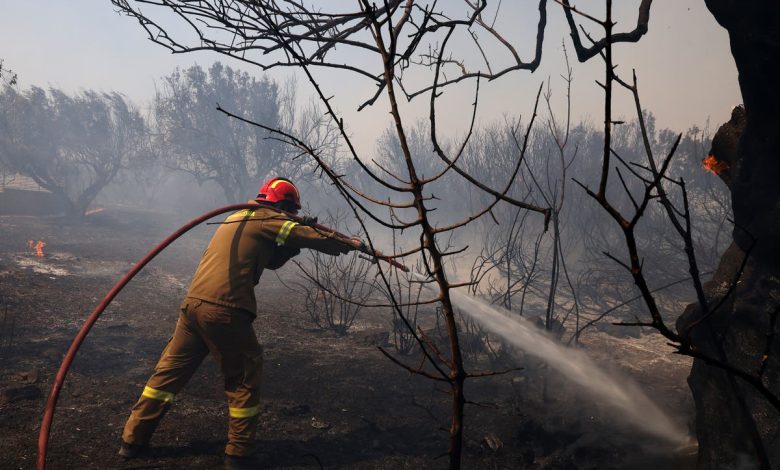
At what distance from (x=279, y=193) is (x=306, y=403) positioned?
1955 mm

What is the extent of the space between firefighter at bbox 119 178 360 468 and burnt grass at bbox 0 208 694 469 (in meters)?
0.23

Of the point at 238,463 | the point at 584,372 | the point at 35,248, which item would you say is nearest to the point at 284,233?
the point at 238,463

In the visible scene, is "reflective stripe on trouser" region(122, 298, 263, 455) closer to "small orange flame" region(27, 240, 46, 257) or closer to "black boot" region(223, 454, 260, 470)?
"black boot" region(223, 454, 260, 470)

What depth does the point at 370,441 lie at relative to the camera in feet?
11.9

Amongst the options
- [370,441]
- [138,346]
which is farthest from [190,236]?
[370,441]

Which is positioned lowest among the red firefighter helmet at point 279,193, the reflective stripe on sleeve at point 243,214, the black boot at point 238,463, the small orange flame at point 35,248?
the black boot at point 238,463

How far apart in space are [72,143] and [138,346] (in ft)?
73.6

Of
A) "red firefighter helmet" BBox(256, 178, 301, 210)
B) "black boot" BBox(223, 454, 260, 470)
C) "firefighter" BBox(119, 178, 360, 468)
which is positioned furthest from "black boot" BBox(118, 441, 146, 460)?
"red firefighter helmet" BBox(256, 178, 301, 210)

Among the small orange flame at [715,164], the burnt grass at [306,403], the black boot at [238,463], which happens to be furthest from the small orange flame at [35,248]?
the small orange flame at [715,164]

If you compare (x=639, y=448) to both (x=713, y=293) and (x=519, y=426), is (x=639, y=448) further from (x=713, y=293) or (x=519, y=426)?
(x=713, y=293)

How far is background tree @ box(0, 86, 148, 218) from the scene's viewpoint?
1961 centimetres

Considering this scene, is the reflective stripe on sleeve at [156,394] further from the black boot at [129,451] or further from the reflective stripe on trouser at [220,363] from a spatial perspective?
the black boot at [129,451]

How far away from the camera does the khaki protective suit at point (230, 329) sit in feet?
10.5

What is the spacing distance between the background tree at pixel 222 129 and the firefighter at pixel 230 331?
21.0 metres
